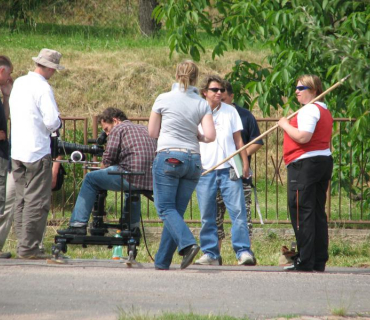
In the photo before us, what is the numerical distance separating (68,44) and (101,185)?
14572mm

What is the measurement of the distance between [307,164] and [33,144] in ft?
7.91

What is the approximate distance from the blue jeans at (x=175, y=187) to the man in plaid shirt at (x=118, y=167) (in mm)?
773

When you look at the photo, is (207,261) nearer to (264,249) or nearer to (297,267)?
(297,267)

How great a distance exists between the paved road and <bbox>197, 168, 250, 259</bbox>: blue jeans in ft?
2.16

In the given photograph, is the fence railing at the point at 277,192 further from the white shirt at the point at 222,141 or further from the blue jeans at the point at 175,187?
the blue jeans at the point at 175,187

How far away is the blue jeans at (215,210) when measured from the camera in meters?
8.09

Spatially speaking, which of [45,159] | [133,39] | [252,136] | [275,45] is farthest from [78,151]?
[133,39]

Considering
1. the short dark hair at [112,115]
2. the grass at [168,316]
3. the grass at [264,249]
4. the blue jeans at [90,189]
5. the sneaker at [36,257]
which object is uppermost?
the short dark hair at [112,115]

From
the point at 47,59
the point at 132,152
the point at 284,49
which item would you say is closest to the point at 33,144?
the point at 47,59

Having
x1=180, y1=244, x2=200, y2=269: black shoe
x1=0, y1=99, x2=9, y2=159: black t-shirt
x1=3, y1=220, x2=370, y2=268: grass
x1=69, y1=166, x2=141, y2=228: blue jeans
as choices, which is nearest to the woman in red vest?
x1=180, y1=244, x2=200, y2=269: black shoe

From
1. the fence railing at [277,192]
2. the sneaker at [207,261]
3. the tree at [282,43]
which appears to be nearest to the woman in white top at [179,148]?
the sneaker at [207,261]

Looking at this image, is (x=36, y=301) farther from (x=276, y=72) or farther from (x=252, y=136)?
(x=276, y=72)

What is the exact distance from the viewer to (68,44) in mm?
21891

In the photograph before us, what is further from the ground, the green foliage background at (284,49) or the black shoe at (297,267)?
the green foliage background at (284,49)
